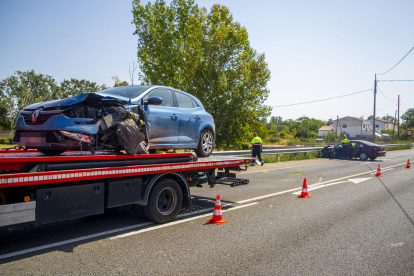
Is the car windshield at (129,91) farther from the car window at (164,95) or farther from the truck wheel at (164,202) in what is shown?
the truck wheel at (164,202)

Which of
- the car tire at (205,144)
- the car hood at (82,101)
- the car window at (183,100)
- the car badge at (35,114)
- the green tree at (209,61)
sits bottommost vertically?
the car tire at (205,144)

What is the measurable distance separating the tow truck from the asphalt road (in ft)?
1.61

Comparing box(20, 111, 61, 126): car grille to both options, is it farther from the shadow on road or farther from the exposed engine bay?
the shadow on road

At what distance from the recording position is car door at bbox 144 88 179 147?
602cm

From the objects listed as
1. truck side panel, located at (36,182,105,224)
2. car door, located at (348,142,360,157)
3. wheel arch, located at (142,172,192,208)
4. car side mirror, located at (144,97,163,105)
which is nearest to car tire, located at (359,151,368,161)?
car door, located at (348,142,360,157)

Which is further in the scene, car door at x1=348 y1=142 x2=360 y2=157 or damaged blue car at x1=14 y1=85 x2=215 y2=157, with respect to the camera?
car door at x1=348 y1=142 x2=360 y2=157

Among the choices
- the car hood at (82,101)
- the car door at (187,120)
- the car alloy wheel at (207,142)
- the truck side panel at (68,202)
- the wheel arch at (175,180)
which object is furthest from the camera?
the car alloy wheel at (207,142)

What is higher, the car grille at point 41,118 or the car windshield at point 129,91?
the car windshield at point 129,91

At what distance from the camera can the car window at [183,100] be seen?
7109 mm

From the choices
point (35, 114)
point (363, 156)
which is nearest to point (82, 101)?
point (35, 114)

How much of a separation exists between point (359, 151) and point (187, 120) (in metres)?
19.8

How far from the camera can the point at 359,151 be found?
75.4 feet

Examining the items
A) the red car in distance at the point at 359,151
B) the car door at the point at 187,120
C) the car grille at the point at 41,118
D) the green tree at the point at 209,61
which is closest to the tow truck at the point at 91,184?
the car grille at the point at 41,118

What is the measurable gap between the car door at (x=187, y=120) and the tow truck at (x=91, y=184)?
73cm
